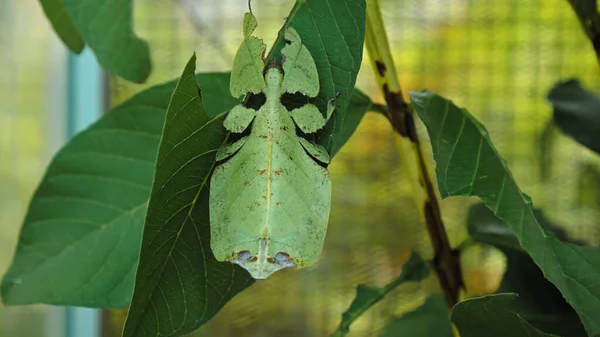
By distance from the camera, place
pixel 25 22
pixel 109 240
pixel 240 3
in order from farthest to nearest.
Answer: pixel 240 3 → pixel 25 22 → pixel 109 240

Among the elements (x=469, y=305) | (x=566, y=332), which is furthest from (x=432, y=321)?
(x=469, y=305)

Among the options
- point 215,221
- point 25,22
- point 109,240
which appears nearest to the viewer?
point 215,221

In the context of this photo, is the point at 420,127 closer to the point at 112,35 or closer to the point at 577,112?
the point at 577,112

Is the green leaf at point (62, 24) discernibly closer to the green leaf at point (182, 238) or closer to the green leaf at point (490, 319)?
the green leaf at point (182, 238)

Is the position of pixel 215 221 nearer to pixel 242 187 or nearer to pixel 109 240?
pixel 242 187

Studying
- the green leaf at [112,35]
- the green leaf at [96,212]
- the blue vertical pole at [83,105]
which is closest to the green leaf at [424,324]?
the green leaf at [96,212]

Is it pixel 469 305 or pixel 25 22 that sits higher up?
pixel 25 22
